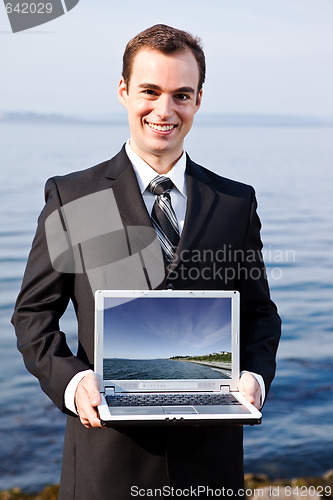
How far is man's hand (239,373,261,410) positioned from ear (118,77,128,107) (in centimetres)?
97

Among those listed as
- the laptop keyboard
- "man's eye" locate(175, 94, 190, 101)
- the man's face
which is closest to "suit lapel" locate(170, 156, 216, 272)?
the man's face

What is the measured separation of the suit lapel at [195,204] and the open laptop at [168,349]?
0.57 feet

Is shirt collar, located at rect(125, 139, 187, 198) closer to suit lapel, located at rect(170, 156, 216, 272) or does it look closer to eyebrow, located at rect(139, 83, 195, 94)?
suit lapel, located at rect(170, 156, 216, 272)

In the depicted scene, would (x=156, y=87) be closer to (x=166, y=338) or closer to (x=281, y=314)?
(x=166, y=338)

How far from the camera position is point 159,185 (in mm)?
2525

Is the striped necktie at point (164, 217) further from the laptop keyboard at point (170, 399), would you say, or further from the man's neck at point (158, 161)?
the laptop keyboard at point (170, 399)

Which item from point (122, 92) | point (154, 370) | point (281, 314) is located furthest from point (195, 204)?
point (281, 314)

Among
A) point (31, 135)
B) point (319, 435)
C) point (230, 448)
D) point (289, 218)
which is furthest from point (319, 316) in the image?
point (31, 135)

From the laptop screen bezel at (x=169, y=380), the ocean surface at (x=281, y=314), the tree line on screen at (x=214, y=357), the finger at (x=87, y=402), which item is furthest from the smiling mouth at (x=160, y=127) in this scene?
the ocean surface at (x=281, y=314)

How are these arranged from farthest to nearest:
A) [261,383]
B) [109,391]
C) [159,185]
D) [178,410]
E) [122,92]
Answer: [122,92] < [159,185] < [261,383] < [109,391] < [178,410]

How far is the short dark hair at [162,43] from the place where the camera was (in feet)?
8.02

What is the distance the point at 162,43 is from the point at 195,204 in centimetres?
51

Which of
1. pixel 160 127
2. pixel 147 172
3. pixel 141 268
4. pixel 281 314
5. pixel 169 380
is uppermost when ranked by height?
pixel 160 127

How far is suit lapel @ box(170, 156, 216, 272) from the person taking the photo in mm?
2469
